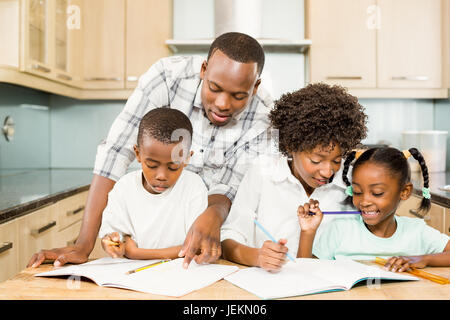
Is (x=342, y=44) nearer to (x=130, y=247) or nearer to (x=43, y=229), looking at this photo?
(x=43, y=229)

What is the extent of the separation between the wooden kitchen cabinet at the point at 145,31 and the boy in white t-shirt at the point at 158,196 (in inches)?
60.9

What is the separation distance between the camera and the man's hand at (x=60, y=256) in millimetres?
812

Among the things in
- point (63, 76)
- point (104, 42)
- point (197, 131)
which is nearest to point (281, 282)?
point (197, 131)

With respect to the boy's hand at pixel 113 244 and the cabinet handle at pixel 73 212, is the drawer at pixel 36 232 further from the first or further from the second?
the boy's hand at pixel 113 244

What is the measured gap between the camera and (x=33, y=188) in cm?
176

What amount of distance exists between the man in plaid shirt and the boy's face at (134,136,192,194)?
0.13 m

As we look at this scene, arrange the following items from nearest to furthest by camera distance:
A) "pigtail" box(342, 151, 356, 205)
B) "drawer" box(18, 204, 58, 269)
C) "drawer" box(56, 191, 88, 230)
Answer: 1. "pigtail" box(342, 151, 356, 205)
2. "drawer" box(18, 204, 58, 269)
3. "drawer" box(56, 191, 88, 230)

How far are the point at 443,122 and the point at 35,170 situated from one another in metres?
2.34

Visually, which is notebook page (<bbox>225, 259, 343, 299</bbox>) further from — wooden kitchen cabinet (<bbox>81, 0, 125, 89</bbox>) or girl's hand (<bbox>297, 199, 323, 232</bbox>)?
wooden kitchen cabinet (<bbox>81, 0, 125, 89</bbox>)

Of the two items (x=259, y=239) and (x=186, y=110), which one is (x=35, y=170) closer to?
(x=186, y=110)

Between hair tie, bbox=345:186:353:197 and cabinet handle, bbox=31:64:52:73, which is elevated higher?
cabinet handle, bbox=31:64:52:73

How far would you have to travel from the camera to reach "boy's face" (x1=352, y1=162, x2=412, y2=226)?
943 millimetres

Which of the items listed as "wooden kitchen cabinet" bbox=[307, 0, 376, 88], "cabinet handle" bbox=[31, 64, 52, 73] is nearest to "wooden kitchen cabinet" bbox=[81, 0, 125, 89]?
"cabinet handle" bbox=[31, 64, 52, 73]

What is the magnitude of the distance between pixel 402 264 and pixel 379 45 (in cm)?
190
